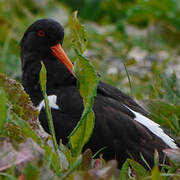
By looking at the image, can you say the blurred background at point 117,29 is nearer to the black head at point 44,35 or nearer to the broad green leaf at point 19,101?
the black head at point 44,35

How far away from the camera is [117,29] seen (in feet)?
27.1

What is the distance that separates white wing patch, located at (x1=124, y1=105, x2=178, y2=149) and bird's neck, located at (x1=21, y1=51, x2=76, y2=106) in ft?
2.09

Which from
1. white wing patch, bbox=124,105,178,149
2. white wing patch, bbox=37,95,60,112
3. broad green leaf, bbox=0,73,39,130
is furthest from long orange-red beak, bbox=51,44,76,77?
broad green leaf, bbox=0,73,39,130

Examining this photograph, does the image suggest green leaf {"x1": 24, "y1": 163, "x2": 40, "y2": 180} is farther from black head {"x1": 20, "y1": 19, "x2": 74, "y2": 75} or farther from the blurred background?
the blurred background

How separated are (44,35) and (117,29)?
159 inches

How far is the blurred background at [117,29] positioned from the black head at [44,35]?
1522mm

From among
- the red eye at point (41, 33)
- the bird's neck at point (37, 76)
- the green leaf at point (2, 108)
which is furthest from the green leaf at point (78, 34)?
the red eye at point (41, 33)

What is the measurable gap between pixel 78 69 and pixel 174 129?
147 centimetres

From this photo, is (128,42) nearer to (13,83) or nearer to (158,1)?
(158,1)

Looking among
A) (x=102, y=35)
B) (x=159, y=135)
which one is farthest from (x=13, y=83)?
(x=102, y=35)

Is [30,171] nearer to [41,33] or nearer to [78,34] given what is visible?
[78,34]

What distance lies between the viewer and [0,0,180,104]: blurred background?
6.64 meters

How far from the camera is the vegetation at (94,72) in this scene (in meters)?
2.15

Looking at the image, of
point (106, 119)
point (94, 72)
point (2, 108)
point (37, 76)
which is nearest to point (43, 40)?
point (37, 76)
